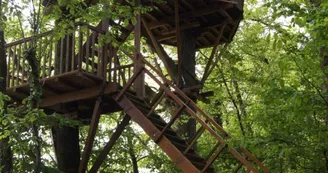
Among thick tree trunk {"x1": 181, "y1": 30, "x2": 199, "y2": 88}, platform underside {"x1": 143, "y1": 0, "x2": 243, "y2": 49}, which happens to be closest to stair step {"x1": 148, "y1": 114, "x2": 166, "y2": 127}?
thick tree trunk {"x1": 181, "y1": 30, "x2": 199, "y2": 88}

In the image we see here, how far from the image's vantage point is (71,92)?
952 cm

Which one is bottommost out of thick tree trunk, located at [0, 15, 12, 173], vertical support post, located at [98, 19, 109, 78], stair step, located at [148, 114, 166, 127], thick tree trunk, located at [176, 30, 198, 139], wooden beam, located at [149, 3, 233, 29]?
thick tree trunk, located at [0, 15, 12, 173]

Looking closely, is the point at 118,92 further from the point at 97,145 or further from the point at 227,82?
the point at 227,82

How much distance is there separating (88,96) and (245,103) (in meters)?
8.78

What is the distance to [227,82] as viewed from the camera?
59.8ft

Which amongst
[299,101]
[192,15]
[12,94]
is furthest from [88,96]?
[299,101]

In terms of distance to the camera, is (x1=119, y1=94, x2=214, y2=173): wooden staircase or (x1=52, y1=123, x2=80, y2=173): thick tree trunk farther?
(x1=52, y1=123, x2=80, y2=173): thick tree trunk

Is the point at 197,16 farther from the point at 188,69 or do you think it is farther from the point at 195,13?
the point at 188,69

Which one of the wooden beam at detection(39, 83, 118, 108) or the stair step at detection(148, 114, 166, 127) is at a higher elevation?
the wooden beam at detection(39, 83, 118, 108)

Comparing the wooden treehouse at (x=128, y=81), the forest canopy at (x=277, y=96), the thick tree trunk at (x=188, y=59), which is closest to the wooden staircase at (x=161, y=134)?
the wooden treehouse at (x=128, y=81)

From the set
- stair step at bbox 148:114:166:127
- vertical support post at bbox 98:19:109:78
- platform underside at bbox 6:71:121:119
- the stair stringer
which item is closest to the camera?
the stair stringer

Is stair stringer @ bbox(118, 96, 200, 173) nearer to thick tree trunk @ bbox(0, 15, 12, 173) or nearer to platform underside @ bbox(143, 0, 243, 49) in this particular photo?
thick tree trunk @ bbox(0, 15, 12, 173)

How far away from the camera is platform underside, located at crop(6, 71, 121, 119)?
28.7ft

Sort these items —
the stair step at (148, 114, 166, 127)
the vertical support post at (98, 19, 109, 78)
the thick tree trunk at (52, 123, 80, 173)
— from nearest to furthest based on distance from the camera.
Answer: the vertical support post at (98, 19, 109, 78) → the stair step at (148, 114, 166, 127) → the thick tree trunk at (52, 123, 80, 173)
